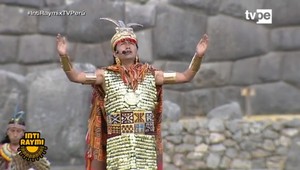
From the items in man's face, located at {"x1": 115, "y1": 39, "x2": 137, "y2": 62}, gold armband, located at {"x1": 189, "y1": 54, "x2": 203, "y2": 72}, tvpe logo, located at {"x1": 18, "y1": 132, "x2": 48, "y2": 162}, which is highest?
man's face, located at {"x1": 115, "y1": 39, "x2": 137, "y2": 62}

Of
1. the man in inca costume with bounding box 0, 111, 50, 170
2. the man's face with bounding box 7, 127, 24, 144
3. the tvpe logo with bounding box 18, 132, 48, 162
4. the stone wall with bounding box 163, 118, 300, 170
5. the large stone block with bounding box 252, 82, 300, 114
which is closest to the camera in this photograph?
the tvpe logo with bounding box 18, 132, 48, 162

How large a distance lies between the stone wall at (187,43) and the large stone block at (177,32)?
15 mm

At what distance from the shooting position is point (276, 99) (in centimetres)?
1013

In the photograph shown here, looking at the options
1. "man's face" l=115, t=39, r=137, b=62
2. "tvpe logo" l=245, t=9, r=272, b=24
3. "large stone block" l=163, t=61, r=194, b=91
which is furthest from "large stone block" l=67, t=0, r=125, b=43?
"man's face" l=115, t=39, r=137, b=62

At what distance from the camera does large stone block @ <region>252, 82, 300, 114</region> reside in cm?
1010

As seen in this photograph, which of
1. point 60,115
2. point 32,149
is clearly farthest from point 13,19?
point 32,149

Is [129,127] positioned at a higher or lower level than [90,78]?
lower

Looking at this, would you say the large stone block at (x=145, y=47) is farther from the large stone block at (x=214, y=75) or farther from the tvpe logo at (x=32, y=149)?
the tvpe logo at (x=32, y=149)

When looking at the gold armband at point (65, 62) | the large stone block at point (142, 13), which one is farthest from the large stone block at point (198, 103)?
the gold armband at point (65, 62)

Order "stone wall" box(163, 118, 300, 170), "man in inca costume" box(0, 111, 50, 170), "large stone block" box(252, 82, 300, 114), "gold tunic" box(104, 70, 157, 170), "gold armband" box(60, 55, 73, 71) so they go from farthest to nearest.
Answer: "large stone block" box(252, 82, 300, 114) < "stone wall" box(163, 118, 300, 170) < "man in inca costume" box(0, 111, 50, 170) < "gold tunic" box(104, 70, 157, 170) < "gold armband" box(60, 55, 73, 71)

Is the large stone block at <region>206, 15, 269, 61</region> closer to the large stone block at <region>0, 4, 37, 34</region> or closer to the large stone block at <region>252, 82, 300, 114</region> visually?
the large stone block at <region>252, 82, 300, 114</region>

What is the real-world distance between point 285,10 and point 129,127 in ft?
19.3

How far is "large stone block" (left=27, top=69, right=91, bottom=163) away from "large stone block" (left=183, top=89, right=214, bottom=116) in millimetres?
1495

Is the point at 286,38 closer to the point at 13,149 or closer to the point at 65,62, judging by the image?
the point at 13,149
